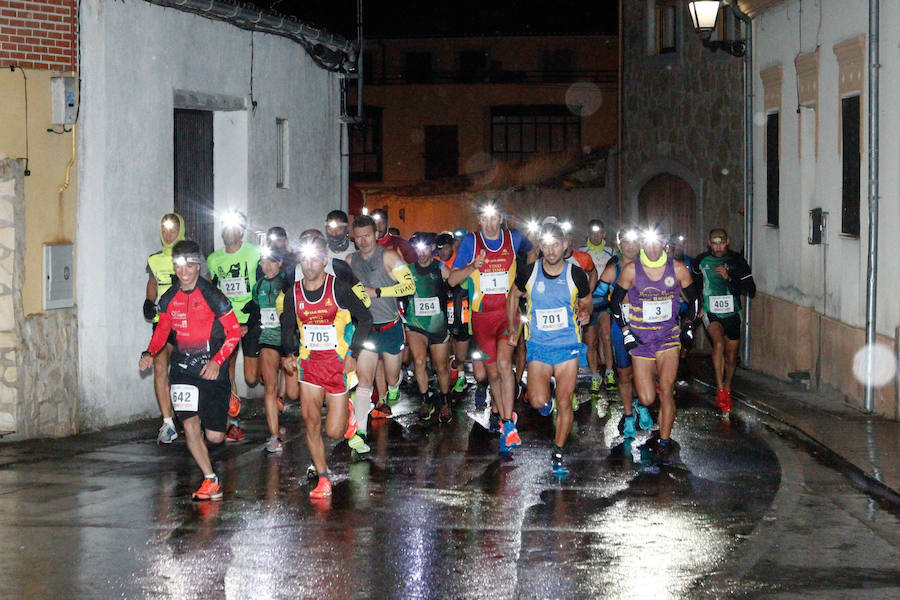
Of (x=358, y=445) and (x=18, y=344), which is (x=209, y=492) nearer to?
(x=358, y=445)

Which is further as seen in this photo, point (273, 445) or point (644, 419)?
point (644, 419)

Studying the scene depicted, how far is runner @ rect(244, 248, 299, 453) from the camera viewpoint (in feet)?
39.3

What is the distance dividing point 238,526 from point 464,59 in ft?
181

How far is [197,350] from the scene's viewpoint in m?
9.96

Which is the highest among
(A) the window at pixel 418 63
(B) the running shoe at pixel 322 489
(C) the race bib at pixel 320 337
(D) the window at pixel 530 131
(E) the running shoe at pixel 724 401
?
(A) the window at pixel 418 63

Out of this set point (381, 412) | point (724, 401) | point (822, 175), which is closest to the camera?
point (381, 412)

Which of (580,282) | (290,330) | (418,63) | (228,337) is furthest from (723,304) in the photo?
(418,63)

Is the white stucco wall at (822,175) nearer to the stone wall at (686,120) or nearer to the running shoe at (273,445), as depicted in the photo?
the stone wall at (686,120)

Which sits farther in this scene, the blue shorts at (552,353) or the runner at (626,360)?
the runner at (626,360)

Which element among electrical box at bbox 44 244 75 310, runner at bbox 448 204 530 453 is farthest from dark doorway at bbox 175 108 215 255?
runner at bbox 448 204 530 453

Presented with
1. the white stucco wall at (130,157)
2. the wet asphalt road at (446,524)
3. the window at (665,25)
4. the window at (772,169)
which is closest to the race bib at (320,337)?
the wet asphalt road at (446,524)

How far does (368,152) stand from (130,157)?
155 feet

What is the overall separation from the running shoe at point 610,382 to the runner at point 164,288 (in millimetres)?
5620

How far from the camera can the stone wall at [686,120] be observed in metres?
22.9
